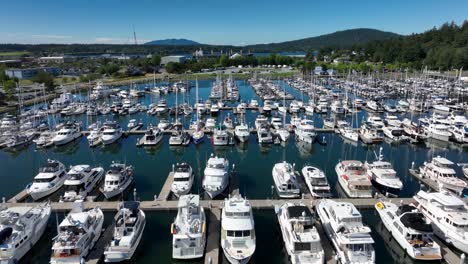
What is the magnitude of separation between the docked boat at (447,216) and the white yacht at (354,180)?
420 centimetres

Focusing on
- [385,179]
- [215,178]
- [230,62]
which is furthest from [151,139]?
[230,62]

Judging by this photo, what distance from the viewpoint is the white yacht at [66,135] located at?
47344mm

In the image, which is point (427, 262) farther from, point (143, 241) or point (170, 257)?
point (143, 241)

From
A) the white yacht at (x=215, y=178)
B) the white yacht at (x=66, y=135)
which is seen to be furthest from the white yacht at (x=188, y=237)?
the white yacht at (x=66, y=135)

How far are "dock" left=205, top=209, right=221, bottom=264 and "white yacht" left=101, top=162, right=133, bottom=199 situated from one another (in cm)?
924

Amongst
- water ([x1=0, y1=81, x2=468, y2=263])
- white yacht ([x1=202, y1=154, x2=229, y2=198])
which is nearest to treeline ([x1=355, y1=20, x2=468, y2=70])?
water ([x1=0, y1=81, x2=468, y2=263])

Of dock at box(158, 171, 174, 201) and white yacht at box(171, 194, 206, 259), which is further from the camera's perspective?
dock at box(158, 171, 174, 201)

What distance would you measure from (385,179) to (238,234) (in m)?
17.0

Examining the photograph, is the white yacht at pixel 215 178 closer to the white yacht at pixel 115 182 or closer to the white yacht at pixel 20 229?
the white yacht at pixel 115 182

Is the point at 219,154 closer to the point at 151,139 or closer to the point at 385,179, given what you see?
the point at 151,139

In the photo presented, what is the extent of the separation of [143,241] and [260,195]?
450 inches

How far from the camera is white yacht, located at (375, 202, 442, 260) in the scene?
791 inches

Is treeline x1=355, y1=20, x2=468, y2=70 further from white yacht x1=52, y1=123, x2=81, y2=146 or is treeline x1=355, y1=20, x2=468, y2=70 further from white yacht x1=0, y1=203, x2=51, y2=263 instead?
white yacht x1=0, y1=203, x2=51, y2=263

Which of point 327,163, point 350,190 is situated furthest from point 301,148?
point 350,190
